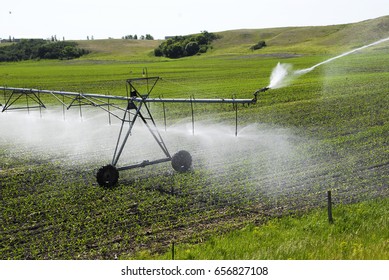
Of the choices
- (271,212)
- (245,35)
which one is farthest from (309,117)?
(245,35)

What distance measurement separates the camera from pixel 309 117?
111 feet

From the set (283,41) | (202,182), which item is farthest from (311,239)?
(283,41)

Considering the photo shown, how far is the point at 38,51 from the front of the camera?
159625mm

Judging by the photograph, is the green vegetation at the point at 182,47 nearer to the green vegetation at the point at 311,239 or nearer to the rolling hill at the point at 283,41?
the rolling hill at the point at 283,41

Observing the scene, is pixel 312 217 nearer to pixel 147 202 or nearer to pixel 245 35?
pixel 147 202

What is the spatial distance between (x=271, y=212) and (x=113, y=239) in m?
5.08

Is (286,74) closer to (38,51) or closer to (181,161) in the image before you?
(181,161)

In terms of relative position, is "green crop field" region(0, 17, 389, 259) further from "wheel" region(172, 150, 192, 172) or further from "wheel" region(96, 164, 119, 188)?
"wheel" region(172, 150, 192, 172)

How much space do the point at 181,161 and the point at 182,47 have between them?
133m

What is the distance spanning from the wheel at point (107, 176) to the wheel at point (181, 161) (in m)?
2.85

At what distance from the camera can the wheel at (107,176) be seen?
1930 centimetres

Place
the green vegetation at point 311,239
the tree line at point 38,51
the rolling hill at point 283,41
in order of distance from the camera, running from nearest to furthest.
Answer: the green vegetation at point 311,239, the rolling hill at point 283,41, the tree line at point 38,51

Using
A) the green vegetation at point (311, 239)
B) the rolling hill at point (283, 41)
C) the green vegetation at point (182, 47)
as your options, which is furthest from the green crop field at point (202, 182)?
the green vegetation at point (182, 47)

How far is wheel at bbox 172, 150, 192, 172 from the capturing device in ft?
69.6
